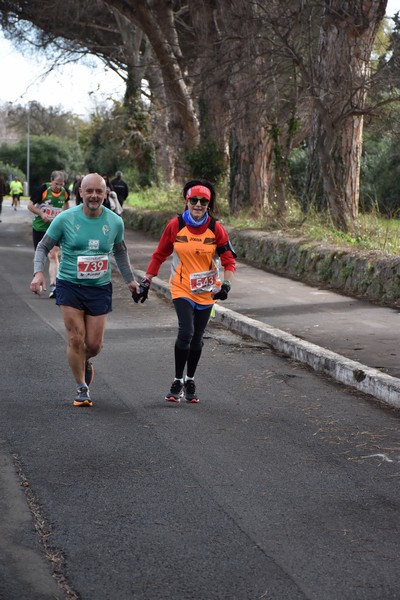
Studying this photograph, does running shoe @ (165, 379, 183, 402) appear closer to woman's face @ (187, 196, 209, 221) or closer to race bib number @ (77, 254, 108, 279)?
race bib number @ (77, 254, 108, 279)

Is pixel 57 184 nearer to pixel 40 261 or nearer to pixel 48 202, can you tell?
pixel 48 202

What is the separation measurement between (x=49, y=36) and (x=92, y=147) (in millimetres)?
29668

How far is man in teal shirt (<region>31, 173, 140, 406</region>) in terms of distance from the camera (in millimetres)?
8039

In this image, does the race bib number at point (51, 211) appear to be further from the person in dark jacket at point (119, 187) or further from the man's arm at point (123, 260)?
the person in dark jacket at point (119, 187)

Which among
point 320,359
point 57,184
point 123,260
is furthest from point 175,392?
point 57,184

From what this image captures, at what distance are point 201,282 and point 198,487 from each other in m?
2.86

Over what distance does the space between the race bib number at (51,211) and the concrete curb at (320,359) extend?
3233mm

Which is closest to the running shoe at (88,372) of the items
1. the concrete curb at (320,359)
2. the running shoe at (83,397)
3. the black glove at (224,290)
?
the running shoe at (83,397)

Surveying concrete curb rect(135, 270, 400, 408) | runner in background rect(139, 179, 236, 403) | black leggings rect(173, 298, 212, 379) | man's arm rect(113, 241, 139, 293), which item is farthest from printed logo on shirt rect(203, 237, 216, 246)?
concrete curb rect(135, 270, 400, 408)

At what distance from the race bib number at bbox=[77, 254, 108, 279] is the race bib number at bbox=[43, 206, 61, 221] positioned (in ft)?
23.8

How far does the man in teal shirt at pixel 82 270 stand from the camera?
804 cm

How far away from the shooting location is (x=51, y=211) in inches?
604

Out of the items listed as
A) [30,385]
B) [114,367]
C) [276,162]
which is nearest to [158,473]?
[30,385]

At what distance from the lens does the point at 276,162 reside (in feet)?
73.0
